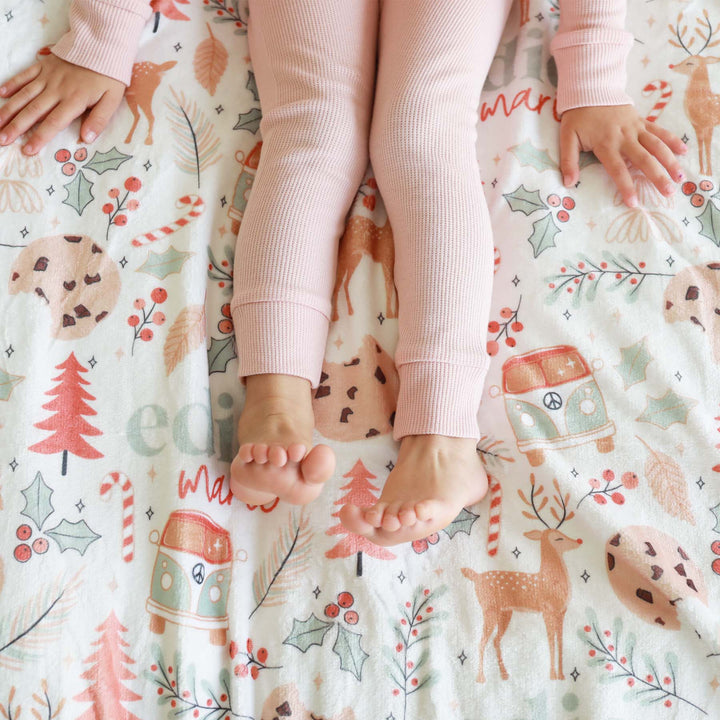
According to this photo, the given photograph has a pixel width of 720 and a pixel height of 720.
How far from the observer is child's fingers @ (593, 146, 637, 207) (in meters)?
0.92

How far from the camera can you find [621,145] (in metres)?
0.95

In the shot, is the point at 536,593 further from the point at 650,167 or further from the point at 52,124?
the point at 52,124

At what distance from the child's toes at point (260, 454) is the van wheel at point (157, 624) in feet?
0.60

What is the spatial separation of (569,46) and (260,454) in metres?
0.68

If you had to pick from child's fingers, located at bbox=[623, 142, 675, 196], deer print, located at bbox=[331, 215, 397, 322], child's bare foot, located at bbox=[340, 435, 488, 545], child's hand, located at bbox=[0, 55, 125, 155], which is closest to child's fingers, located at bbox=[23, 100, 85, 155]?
child's hand, located at bbox=[0, 55, 125, 155]

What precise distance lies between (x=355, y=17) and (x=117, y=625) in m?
0.77

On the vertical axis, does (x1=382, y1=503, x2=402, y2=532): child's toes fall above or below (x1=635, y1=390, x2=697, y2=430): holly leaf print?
below

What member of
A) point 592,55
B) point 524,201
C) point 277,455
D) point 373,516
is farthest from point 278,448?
point 592,55

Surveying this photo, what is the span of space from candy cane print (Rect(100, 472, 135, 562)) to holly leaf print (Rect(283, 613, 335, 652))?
179mm

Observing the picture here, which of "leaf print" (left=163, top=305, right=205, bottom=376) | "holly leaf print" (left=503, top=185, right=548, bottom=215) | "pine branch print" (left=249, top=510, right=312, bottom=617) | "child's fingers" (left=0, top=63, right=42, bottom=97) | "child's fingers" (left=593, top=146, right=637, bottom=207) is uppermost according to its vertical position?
"child's fingers" (left=0, top=63, right=42, bottom=97)

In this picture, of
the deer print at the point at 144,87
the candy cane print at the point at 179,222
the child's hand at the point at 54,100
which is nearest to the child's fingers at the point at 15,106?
the child's hand at the point at 54,100

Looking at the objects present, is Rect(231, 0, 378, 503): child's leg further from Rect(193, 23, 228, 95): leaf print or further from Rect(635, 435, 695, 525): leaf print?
Rect(635, 435, 695, 525): leaf print

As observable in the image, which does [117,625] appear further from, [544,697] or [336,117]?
[336,117]

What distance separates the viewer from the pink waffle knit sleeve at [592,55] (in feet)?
3.15
